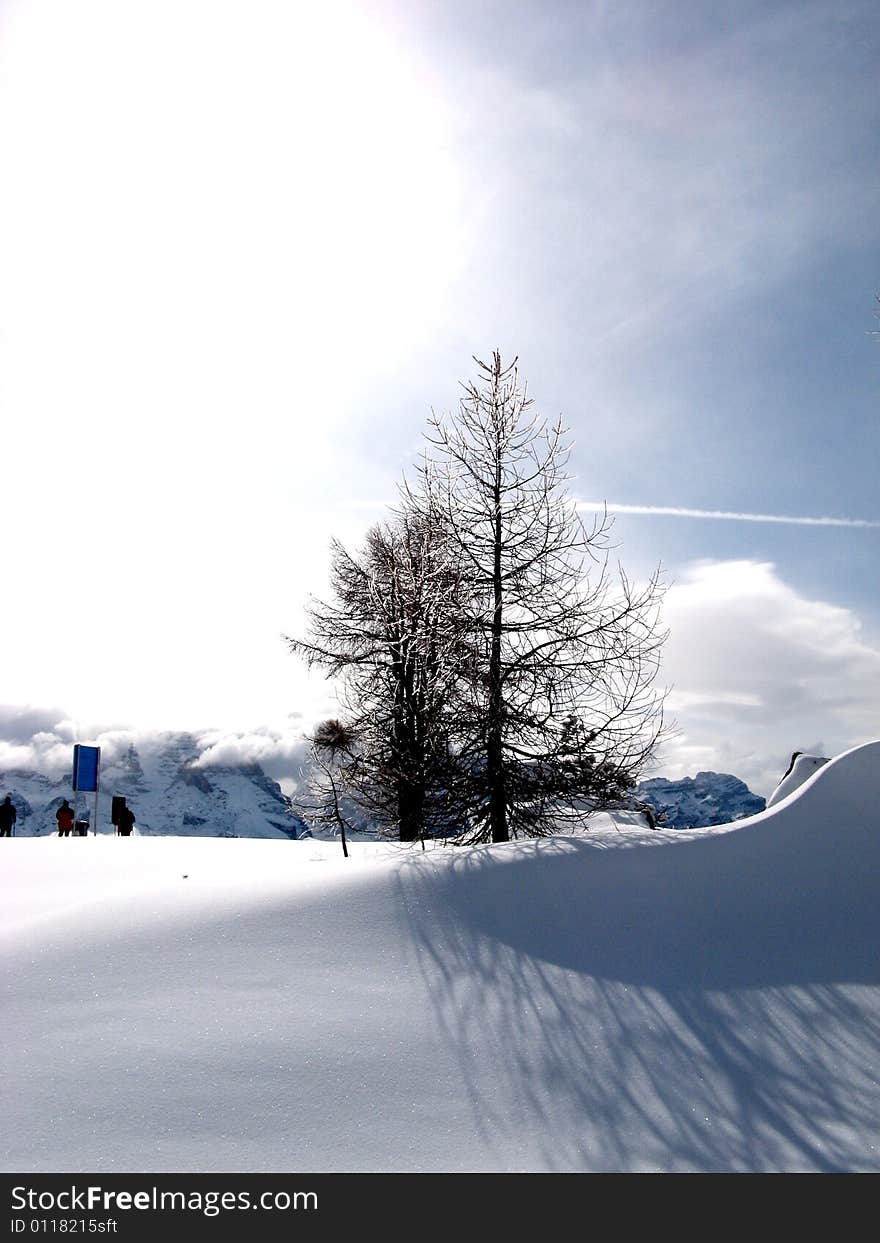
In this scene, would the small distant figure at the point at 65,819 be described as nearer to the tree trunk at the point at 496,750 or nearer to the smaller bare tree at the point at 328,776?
the smaller bare tree at the point at 328,776

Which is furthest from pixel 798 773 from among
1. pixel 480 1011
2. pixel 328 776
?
pixel 480 1011

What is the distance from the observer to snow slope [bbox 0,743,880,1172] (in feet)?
13.9

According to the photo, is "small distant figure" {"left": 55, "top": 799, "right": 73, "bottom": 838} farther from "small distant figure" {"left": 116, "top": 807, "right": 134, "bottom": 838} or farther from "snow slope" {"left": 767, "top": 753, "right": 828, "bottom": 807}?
"snow slope" {"left": 767, "top": 753, "right": 828, "bottom": 807}

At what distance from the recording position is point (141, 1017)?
520 centimetres

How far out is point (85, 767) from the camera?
26562mm

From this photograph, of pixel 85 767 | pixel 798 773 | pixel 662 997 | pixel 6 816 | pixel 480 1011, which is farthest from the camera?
pixel 85 767

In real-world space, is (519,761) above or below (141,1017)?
above

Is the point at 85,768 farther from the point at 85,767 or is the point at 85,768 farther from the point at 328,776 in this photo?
the point at 328,776

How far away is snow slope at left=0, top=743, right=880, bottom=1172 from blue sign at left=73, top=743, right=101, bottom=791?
1995cm

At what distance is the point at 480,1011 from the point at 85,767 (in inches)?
948
